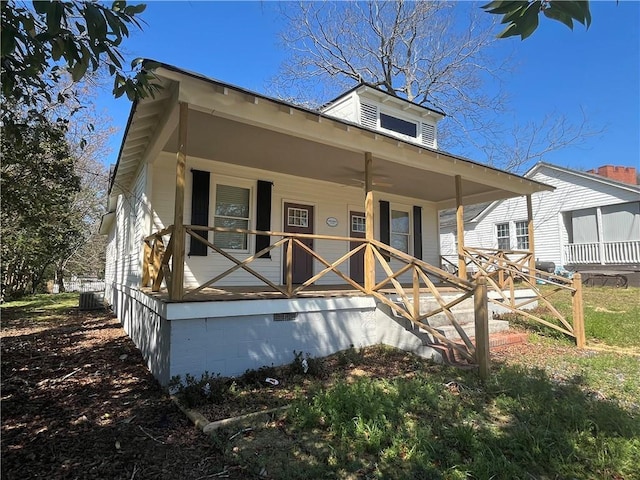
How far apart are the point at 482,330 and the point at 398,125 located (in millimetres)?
7798

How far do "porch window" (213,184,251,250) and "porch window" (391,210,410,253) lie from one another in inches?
171

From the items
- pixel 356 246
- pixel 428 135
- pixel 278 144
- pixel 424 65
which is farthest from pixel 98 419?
pixel 424 65

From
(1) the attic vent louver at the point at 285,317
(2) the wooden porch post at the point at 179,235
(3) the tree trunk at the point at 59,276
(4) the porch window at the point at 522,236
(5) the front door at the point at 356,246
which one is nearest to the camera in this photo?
(2) the wooden porch post at the point at 179,235

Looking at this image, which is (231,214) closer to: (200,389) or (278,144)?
(278,144)

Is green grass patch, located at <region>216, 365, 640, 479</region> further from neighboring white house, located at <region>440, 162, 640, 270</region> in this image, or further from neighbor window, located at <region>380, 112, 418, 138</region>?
neighboring white house, located at <region>440, 162, 640, 270</region>

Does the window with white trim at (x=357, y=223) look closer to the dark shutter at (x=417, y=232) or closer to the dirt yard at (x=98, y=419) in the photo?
the dark shutter at (x=417, y=232)

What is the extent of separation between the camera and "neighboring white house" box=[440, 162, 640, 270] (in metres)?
14.4

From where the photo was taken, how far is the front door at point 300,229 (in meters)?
8.26

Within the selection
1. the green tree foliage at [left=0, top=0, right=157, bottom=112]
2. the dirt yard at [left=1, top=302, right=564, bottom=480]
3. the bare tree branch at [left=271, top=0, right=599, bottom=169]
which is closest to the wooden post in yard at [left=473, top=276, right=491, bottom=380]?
the dirt yard at [left=1, top=302, right=564, bottom=480]

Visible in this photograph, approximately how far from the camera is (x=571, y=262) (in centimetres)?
1605

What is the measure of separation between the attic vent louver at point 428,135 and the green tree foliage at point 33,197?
29.3 feet

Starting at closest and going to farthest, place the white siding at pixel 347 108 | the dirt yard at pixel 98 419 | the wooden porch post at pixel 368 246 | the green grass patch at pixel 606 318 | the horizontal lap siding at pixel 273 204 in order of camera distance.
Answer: the dirt yard at pixel 98 419
the wooden porch post at pixel 368 246
the green grass patch at pixel 606 318
the horizontal lap siding at pixel 273 204
the white siding at pixel 347 108

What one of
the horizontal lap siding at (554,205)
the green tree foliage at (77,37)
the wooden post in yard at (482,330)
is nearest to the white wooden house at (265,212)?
the wooden post in yard at (482,330)

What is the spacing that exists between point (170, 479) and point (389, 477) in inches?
58.5
